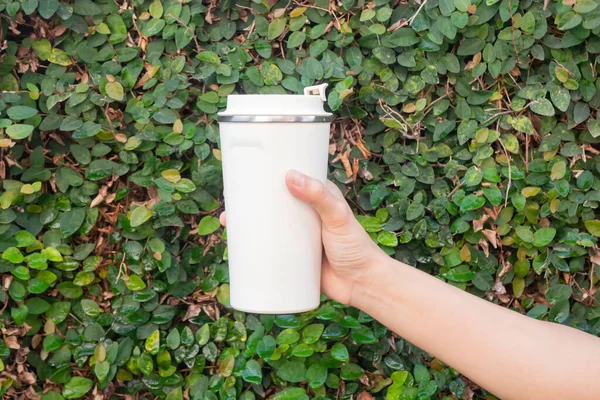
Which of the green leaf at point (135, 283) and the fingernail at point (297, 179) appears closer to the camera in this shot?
the fingernail at point (297, 179)

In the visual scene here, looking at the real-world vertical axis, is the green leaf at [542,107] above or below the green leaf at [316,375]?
above

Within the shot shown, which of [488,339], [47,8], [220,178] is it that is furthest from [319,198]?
[47,8]

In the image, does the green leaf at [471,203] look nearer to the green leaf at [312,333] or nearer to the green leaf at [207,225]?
the green leaf at [312,333]

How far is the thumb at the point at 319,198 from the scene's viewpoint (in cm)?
99

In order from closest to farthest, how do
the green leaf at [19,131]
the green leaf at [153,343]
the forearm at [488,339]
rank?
the forearm at [488,339], the green leaf at [19,131], the green leaf at [153,343]

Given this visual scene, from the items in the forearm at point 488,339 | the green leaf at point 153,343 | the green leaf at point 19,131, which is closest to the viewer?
the forearm at point 488,339

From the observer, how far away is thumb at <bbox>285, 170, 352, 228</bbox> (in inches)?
39.0

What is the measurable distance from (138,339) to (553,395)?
102cm

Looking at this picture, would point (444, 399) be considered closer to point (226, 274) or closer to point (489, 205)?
point (489, 205)

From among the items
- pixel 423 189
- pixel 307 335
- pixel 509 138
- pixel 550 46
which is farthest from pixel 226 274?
pixel 550 46

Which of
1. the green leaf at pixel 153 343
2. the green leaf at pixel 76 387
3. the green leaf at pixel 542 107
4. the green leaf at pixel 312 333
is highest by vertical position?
the green leaf at pixel 542 107

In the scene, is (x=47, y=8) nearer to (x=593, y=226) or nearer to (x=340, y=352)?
(x=340, y=352)

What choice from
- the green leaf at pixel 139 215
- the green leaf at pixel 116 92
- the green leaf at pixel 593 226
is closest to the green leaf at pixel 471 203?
the green leaf at pixel 593 226

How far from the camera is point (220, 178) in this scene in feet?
4.93
